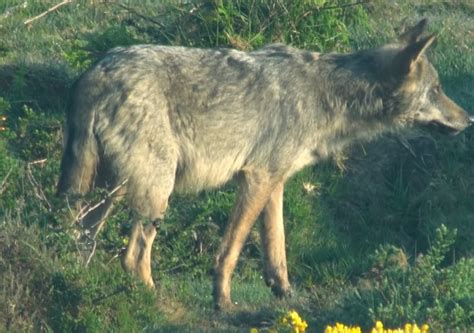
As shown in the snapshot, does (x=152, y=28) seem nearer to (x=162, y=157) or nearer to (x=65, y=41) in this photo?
(x=65, y=41)

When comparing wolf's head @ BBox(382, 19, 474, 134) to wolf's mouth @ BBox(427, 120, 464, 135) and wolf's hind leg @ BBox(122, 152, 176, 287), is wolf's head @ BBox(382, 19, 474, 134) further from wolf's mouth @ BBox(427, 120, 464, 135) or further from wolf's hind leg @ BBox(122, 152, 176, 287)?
wolf's hind leg @ BBox(122, 152, 176, 287)

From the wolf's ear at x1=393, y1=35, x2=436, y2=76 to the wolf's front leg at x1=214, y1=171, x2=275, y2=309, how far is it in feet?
4.58

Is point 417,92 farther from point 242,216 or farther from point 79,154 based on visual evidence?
point 79,154

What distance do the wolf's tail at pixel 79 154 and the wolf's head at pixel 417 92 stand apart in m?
2.49

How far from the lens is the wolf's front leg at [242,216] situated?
840 centimetres

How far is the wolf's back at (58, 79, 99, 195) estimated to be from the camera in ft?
26.2

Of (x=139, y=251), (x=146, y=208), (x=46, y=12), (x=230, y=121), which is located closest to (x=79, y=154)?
(x=146, y=208)

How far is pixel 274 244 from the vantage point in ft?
29.0

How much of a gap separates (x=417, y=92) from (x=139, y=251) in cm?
255

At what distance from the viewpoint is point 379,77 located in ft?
29.6

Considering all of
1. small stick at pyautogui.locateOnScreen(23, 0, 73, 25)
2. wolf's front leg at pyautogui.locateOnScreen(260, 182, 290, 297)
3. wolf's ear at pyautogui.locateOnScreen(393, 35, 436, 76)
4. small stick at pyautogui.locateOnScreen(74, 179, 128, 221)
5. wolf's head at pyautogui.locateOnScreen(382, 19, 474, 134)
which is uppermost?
wolf's ear at pyautogui.locateOnScreen(393, 35, 436, 76)

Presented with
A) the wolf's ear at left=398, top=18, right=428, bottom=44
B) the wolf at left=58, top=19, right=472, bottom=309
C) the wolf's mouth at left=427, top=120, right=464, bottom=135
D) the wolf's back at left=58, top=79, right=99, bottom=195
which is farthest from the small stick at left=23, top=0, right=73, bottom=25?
the wolf's mouth at left=427, top=120, right=464, bottom=135

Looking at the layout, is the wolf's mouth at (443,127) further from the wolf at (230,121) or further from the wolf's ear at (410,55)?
the wolf's ear at (410,55)

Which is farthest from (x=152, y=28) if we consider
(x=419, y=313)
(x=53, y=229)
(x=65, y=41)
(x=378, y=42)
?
(x=419, y=313)
